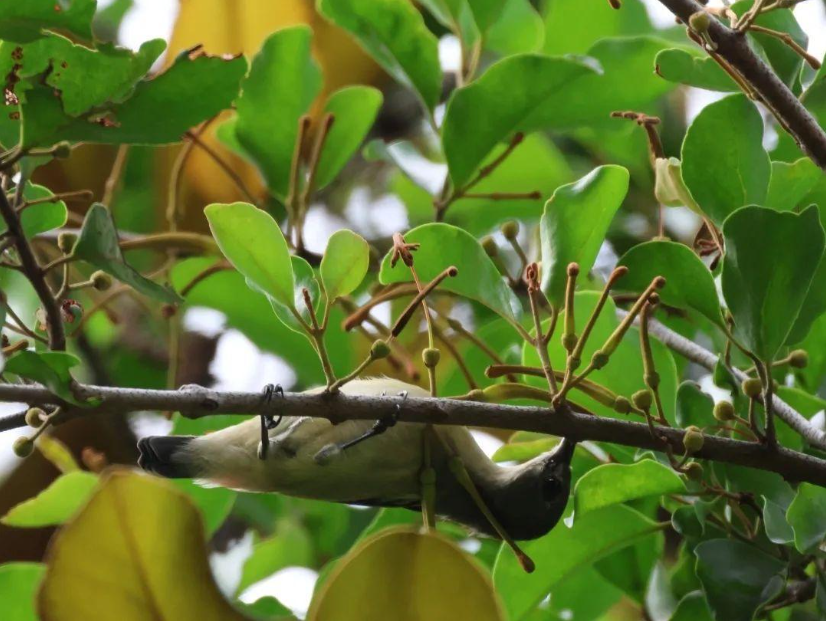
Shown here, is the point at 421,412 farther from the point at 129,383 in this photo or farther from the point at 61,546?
the point at 129,383

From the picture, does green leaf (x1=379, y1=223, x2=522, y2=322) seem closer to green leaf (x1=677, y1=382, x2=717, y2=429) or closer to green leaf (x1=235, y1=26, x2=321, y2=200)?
green leaf (x1=677, y1=382, x2=717, y2=429)

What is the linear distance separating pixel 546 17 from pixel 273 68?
1.56ft

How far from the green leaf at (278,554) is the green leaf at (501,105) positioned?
0.60 metres

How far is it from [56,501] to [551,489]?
21.9 inches

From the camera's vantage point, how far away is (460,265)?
103cm

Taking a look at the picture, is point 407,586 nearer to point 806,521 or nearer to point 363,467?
point 806,521

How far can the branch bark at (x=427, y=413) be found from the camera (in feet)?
2.67

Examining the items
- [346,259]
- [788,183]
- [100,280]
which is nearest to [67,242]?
[100,280]

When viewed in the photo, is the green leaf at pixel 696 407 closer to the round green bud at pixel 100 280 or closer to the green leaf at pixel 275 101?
the round green bud at pixel 100 280

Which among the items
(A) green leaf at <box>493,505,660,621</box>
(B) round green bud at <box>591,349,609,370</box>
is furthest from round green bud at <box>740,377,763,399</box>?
(A) green leaf at <box>493,505,660,621</box>

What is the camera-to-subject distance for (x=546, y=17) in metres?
1.70

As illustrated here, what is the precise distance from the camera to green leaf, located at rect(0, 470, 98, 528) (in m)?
1.16

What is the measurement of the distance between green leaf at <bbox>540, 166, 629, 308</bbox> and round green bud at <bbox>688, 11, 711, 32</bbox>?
17 centimetres

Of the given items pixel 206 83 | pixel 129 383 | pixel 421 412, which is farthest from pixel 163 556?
pixel 129 383
